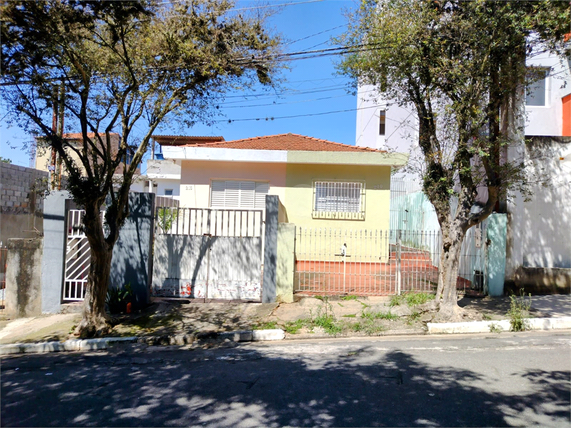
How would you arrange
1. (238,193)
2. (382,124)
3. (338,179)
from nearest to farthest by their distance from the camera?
(338,179), (238,193), (382,124)

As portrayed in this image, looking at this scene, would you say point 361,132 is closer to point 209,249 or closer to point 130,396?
point 209,249

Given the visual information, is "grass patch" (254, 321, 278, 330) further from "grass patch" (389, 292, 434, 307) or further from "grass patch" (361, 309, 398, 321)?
"grass patch" (389, 292, 434, 307)

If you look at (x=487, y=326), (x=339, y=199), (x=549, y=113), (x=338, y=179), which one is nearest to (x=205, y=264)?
(x=339, y=199)

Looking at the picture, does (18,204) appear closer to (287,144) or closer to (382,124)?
(287,144)

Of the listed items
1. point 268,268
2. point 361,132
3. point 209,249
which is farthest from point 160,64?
point 361,132

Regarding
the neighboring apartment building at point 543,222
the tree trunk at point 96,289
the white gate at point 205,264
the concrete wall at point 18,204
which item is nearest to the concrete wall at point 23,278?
the tree trunk at point 96,289

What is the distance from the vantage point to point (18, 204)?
1210 cm

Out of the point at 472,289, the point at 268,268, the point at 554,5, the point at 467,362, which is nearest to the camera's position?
the point at 467,362

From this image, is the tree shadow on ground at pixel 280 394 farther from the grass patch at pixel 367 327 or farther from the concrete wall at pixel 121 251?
the concrete wall at pixel 121 251

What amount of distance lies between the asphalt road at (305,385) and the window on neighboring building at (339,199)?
652 centimetres

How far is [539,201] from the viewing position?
31.3 ft

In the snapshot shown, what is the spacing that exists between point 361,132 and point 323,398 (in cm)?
2295

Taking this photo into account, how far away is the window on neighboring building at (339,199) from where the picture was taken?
12641mm

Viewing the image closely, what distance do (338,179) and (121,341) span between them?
8.05 m
